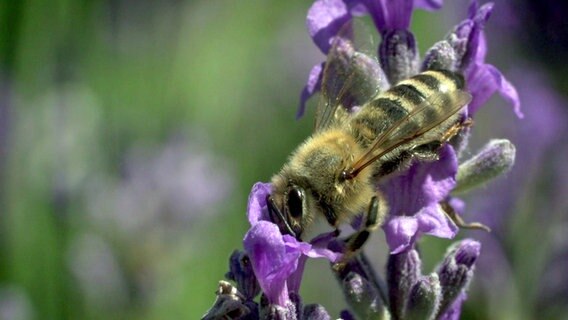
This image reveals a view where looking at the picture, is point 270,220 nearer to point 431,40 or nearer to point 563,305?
point 563,305

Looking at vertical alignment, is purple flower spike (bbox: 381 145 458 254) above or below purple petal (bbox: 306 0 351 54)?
below

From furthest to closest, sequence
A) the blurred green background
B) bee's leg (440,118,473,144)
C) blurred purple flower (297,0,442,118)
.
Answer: the blurred green background
blurred purple flower (297,0,442,118)
bee's leg (440,118,473,144)

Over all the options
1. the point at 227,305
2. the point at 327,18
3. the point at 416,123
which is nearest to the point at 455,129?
the point at 416,123

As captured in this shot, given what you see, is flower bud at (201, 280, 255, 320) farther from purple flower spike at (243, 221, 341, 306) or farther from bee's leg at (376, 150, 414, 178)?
bee's leg at (376, 150, 414, 178)

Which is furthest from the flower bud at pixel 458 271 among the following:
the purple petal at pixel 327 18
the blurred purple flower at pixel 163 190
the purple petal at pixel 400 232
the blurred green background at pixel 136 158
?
the blurred purple flower at pixel 163 190

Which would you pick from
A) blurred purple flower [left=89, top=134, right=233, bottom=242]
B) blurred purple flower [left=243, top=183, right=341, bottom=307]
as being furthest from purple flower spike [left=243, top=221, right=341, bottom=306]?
blurred purple flower [left=89, top=134, right=233, bottom=242]

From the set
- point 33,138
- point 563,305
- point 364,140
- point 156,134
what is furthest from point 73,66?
point 364,140

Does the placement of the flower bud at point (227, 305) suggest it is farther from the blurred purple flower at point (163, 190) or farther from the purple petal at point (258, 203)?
the blurred purple flower at point (163, 190)
